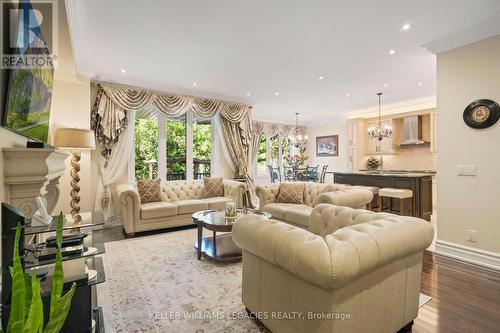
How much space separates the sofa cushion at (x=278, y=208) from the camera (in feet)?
13.6

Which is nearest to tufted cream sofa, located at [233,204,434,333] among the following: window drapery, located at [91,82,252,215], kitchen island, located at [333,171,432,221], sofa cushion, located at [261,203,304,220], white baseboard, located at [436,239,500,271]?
white baseboard, located at [436,239,500,271]

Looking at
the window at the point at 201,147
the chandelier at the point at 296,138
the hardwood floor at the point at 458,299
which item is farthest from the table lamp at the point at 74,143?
the chandelier at the point at 296,138

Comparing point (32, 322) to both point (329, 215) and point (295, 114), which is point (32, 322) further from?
point (295, 114)

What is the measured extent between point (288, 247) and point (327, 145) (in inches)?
342

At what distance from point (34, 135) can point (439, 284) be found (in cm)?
403

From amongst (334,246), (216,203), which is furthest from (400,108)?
(334,246)

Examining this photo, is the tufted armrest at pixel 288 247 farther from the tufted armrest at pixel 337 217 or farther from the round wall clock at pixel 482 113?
the round wall clock at pixel 482 113

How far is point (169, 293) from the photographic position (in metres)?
2.43

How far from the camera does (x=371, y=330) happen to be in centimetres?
155

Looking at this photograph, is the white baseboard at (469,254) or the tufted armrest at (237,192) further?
the tufted armrest at (237,192)

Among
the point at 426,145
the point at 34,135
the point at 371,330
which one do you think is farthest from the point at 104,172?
the point at 426,145

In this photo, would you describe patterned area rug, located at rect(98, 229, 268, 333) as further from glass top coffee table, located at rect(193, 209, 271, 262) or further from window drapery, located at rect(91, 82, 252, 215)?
window drapery, located at rect(91, 82, 252, 215)

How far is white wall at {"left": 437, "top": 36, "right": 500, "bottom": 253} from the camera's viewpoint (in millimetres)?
2984

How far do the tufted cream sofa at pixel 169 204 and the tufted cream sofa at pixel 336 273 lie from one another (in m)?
2.83
